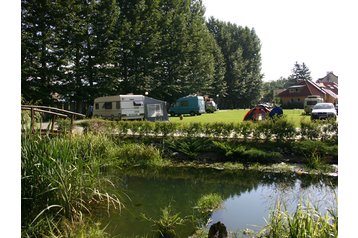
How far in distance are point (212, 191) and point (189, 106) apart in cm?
1657

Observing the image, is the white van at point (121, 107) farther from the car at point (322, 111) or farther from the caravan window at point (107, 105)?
the car at point (322, 111)

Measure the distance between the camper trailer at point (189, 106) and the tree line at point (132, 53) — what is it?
2.25 metres

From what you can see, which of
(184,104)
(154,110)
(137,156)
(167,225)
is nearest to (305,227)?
(167,225)

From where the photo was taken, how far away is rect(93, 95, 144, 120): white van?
15953mm

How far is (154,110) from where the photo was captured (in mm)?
16719

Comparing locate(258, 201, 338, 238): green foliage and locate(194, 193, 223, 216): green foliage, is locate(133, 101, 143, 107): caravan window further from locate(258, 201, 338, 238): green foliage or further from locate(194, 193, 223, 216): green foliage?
locate(258, 201, 338, 238): green foliage

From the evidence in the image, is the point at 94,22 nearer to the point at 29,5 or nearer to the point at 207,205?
the point at 29,5

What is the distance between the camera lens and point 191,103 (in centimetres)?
2202

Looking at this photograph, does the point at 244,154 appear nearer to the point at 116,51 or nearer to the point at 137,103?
the point at 137,103

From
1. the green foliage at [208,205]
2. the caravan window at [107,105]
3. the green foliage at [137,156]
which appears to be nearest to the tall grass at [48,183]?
the green foliage at [208,205]

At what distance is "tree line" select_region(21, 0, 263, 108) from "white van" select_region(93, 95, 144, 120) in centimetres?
250

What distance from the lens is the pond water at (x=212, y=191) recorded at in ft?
13.0
